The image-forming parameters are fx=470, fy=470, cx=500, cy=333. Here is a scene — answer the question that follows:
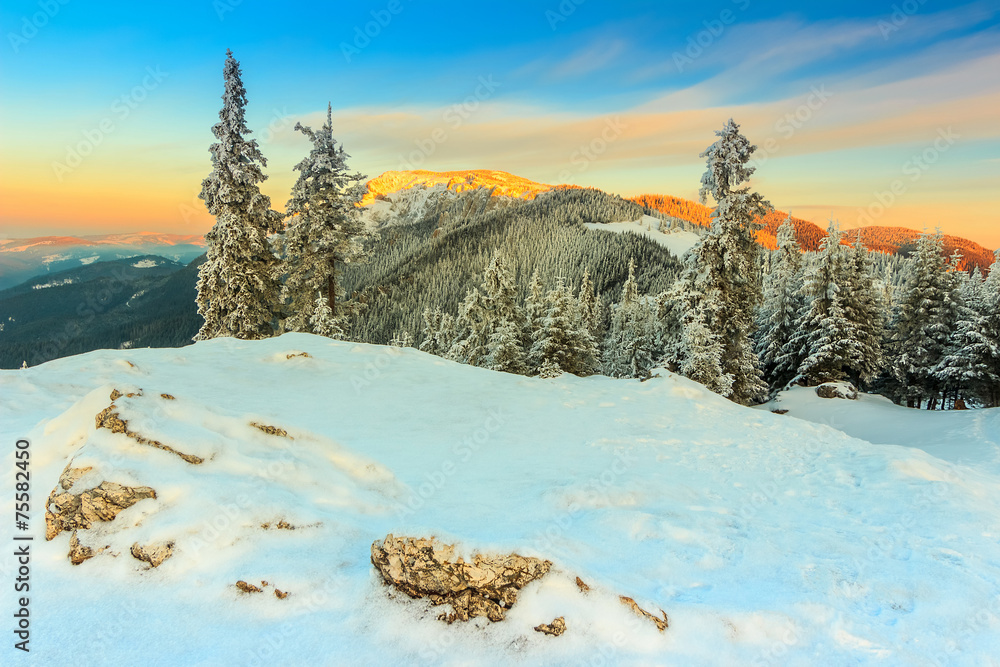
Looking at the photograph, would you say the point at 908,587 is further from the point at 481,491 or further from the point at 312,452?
the point at 312,452

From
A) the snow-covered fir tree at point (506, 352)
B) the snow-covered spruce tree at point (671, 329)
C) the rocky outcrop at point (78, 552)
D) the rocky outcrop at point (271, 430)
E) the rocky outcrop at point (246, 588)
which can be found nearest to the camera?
the rocky outcrop at point (246, 588)

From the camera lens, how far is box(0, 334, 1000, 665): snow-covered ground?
155 inches

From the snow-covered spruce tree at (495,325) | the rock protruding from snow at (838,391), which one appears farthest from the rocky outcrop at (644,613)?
the rock protruding from snow at (838,391)

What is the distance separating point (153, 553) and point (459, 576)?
9.79 feet

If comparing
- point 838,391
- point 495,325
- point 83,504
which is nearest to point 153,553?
point 83,504

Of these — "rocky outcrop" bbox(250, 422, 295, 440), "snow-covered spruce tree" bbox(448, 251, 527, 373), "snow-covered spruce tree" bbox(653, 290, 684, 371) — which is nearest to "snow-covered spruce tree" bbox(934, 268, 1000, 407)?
"snow-covered spruce tree" bbox(653, 290, 684, 371)

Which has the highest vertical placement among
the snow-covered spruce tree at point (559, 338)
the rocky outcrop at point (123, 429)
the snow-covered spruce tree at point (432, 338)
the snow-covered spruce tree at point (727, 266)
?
the snow-covered spruce tree at point (727, 266)

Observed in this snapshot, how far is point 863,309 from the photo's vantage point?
31469 mm

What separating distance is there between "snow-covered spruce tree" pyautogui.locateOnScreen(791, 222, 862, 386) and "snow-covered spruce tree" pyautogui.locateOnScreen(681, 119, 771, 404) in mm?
8104

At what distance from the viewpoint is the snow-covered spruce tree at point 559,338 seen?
29938 millimetres

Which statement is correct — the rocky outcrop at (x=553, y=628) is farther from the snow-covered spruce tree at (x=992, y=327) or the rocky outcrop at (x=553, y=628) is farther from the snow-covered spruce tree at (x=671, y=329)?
the snow-covered spruce tree at (x=992, y=327)

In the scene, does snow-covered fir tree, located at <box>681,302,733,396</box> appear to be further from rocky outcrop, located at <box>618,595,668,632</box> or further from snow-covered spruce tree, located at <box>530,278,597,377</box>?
rocky outcrop, located at <box>618,595,668,632</box>

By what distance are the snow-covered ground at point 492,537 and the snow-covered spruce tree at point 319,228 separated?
13.1 metres

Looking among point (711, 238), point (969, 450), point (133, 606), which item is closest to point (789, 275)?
point (711, 238)
